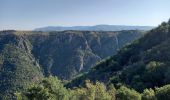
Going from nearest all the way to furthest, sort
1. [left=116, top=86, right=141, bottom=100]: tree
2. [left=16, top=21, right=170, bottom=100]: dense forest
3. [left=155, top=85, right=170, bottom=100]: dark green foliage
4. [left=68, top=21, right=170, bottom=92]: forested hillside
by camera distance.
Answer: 1. [left=116, top=86, right=141, bottom=100]: tree
2. [left=155, top=85, right=170, bottom=100]: dark green foliage
3. [left=16, top=21, right=170, bottom=100]: dense forest
4. [left=68, top=21, right=170, bottom=92]: forested hillside

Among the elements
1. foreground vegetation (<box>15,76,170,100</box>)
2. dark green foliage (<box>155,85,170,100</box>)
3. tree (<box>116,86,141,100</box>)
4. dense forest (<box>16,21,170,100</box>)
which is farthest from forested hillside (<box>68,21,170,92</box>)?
tree (<box>116,86,141,100</box>)

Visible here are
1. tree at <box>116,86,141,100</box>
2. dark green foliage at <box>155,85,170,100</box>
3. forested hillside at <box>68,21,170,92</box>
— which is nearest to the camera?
tree at <box>116,86,141,100</box>

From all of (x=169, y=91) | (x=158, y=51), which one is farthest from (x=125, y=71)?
(x=169, y=91)

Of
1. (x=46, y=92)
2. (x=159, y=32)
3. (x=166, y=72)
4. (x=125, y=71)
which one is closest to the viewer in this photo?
(x=46, y=92)

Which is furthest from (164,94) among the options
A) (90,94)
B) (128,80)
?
(128,80)

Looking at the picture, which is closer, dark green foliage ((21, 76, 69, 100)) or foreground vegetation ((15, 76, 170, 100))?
foreground vegetation ((15, 76, 170, 100))

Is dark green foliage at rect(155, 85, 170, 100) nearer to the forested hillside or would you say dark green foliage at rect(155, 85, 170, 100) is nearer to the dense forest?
the dense forest

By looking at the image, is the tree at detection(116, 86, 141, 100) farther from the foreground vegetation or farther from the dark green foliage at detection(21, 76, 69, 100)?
the dark green foliage at detection(21, 76, 69, 100)

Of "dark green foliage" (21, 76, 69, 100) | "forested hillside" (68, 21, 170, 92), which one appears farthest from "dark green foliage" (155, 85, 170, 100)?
"forested hillside" (68, 21, 170, 92)

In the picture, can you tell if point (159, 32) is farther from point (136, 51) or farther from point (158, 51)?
point (158, 51)

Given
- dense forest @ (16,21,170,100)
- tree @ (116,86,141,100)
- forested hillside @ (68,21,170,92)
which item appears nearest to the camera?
tree @ (116,86,141,100)
